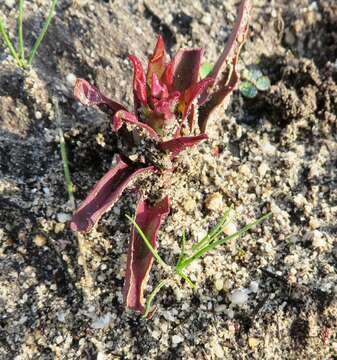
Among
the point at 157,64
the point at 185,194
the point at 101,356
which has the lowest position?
the point at 101,356

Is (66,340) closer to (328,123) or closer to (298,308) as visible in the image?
(298,308)

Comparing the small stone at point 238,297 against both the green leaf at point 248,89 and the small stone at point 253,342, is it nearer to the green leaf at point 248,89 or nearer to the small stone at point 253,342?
the small stone at point 253,342

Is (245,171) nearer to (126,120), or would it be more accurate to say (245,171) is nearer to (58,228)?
(126,120)

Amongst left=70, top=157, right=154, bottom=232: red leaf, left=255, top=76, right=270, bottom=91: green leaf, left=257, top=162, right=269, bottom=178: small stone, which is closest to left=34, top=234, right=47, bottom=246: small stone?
left=70, top=157, right=154, bottom=232: red leaf

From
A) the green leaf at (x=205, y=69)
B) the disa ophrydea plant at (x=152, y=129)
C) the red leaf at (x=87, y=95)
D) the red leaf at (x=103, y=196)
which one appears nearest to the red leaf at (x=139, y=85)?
the disa ophrydea plant at (x=152, y=129)

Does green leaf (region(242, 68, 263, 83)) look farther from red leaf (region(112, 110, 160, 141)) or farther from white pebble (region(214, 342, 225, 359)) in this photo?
white pebble (region(214, 342, 225, 359))

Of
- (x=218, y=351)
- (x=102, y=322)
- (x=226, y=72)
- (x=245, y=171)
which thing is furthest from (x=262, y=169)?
(x=102, y=322)
